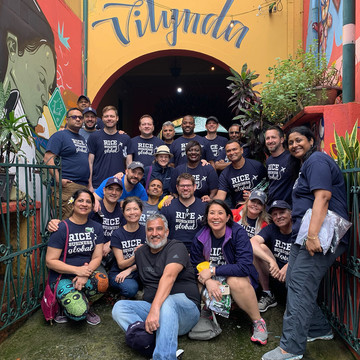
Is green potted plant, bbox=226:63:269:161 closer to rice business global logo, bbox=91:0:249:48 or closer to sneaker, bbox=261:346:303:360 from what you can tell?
rice business global logo, bbox=91:0:249:48

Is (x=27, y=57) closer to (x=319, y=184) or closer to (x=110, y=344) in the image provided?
(x=110, y=344)

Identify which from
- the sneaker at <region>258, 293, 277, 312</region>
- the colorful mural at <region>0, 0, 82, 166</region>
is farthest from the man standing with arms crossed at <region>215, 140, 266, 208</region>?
the colorful mural at <region>0, 0, 82, 166</region>

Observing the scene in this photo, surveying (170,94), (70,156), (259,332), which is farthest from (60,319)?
(170,94)

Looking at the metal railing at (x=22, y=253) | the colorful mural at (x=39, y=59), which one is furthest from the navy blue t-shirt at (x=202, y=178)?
the colorful mural at (x=39, y=59)

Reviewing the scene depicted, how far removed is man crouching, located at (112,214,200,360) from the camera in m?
2.76

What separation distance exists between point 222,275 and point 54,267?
165 centimetres

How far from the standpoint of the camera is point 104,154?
5.07 m

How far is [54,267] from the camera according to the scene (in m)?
3.34

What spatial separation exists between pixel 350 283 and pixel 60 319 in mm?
2762

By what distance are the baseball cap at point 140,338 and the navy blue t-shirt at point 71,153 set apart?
2402 millimetres

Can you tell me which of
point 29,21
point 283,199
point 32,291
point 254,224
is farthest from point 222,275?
point 29,21

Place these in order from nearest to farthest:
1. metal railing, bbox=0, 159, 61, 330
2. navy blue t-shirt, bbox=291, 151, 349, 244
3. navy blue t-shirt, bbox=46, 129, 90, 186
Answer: navy blue t-shirt, bbox=291, 151, 349, 244, metal railing, bbox=0, 159, 61, 330, navy blue t-shirt, bbox=46, 129, 90, 186

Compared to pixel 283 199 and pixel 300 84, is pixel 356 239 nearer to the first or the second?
pixel 283 199

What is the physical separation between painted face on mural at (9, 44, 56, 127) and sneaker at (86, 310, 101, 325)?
11.4 ft
